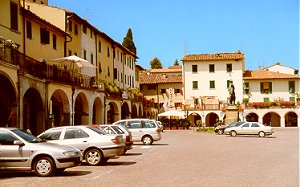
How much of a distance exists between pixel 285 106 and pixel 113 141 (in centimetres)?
5998

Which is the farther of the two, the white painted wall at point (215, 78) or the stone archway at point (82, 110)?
the white painted wall at point (215, 78)

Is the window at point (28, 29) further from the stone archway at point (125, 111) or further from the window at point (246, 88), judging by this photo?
the window at point (246, 88)

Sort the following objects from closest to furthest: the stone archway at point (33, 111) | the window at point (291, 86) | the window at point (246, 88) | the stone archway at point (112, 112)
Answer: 1. the stone archway at point (33, 111)
2. the stone archway at point (112, 112)
3. the window at point (291, 86)
4. the window at point (246, 88)

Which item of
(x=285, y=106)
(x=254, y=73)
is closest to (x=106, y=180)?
(x=285, y=106)

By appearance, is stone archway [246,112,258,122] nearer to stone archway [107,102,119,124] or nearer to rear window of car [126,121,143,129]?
stone archway [107,102,119,124]

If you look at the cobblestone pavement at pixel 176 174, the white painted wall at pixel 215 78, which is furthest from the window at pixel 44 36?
the white painted wall at pixel 215 78

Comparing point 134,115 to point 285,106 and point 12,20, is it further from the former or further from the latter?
point 12,20

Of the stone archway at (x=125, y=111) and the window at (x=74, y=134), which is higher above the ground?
the stone archway at (x=125, y=111)

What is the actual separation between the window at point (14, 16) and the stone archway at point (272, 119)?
5667 cm

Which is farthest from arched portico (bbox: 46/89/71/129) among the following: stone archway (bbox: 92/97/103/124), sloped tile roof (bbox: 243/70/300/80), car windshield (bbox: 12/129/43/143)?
sloped tile roof (bbox: 243/70/300/80)

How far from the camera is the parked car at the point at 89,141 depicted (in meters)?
18.0

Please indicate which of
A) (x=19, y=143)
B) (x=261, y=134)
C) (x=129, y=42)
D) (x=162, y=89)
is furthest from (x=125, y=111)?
(x=19, y=143)

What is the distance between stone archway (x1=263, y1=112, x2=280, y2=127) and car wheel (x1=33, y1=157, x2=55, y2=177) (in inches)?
2633

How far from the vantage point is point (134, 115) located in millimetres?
61281
